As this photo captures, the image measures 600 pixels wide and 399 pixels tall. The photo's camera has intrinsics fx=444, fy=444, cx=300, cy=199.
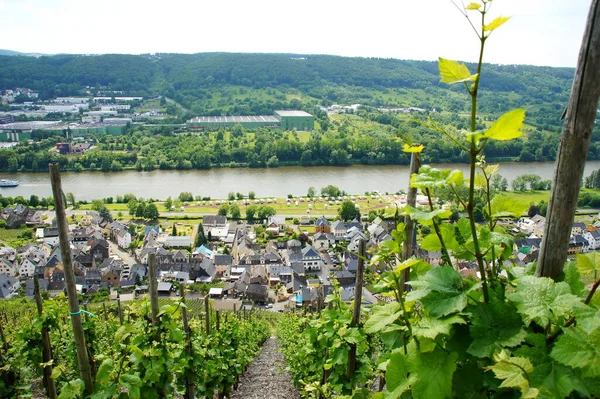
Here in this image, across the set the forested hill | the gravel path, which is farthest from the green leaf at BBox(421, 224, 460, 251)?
the forested hill

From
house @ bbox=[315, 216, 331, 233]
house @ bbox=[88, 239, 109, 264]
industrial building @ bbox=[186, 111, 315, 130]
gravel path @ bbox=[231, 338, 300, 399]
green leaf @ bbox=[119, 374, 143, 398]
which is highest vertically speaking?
green leaf @ bbox=[119, 374, 143, 398]

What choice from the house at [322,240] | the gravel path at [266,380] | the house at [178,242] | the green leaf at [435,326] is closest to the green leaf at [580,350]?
the green leaf at [435,326]

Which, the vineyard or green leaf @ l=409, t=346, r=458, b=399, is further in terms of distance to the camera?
the vineyard

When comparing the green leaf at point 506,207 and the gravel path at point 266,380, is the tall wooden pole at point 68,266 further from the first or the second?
the gravel path at point 266,380

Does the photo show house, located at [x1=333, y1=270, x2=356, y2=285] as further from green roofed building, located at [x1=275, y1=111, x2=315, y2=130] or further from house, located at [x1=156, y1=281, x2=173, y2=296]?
green roofed building, located at [x1=275, y1=111, x2=315, y2=130]

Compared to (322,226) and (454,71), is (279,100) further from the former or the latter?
(454,71)

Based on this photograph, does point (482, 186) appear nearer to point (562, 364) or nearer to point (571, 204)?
point (571, 204)

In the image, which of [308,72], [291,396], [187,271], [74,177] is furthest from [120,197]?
[308,72]

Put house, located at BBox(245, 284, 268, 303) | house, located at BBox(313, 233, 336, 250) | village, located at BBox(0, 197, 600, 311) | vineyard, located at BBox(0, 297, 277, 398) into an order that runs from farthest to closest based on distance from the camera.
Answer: house, located at BBox(313, 233, 336, 250) → village, located at BBox(0, 197, 600, 311) → house, located at BBox(245, 284, 268, 303) → vineyard, located at BBox(0, 297, 277, 398)
